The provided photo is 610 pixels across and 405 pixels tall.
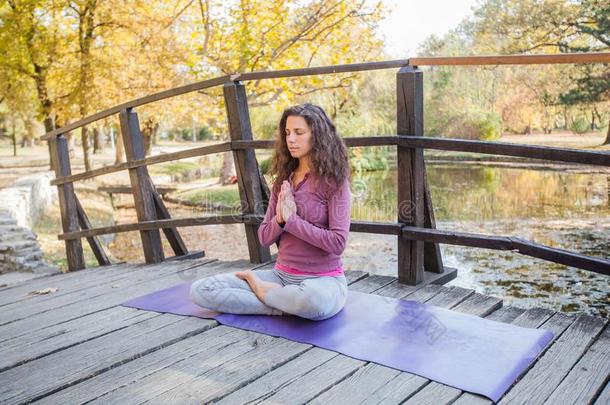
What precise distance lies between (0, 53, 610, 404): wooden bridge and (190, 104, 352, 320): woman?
0.70 ft

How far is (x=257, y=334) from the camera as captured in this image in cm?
256

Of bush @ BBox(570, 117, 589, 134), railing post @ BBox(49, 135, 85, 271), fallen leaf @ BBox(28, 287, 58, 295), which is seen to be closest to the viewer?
fallen leaf @ BBox(28, 287, 58, 295)

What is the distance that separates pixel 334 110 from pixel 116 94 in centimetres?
609

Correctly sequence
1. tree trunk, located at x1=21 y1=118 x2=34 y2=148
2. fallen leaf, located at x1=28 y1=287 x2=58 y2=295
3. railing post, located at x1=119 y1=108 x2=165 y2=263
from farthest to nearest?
1. tree trunk, located at x1=21 y1=118 x2=34 y2=148
2. railing post, located at x1=119 y1=108 x2=165 y2=263
3. fallen leaf, located at x1=28 y1=287 x2=58 y2=295

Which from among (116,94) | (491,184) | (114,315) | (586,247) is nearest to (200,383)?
(114,315)

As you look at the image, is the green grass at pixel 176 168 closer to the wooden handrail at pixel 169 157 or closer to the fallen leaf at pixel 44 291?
the wooden handrail at pixel 169 157

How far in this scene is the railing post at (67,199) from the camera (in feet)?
16.6

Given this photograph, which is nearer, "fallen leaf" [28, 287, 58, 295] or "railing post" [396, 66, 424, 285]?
"railing post" [396, 66, 424, 285]

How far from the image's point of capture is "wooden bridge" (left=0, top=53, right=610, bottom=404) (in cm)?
201

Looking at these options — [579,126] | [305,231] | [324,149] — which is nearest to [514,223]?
[579,126]

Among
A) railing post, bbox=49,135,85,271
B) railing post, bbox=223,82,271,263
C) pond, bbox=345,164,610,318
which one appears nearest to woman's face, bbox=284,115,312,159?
railing post, bbox=223,82,271,263

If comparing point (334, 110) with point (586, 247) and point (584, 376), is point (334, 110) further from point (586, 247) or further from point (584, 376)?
point (584, 376)

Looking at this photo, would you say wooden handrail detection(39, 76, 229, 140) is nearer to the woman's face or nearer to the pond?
the woman's face

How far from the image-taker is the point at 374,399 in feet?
6.28
